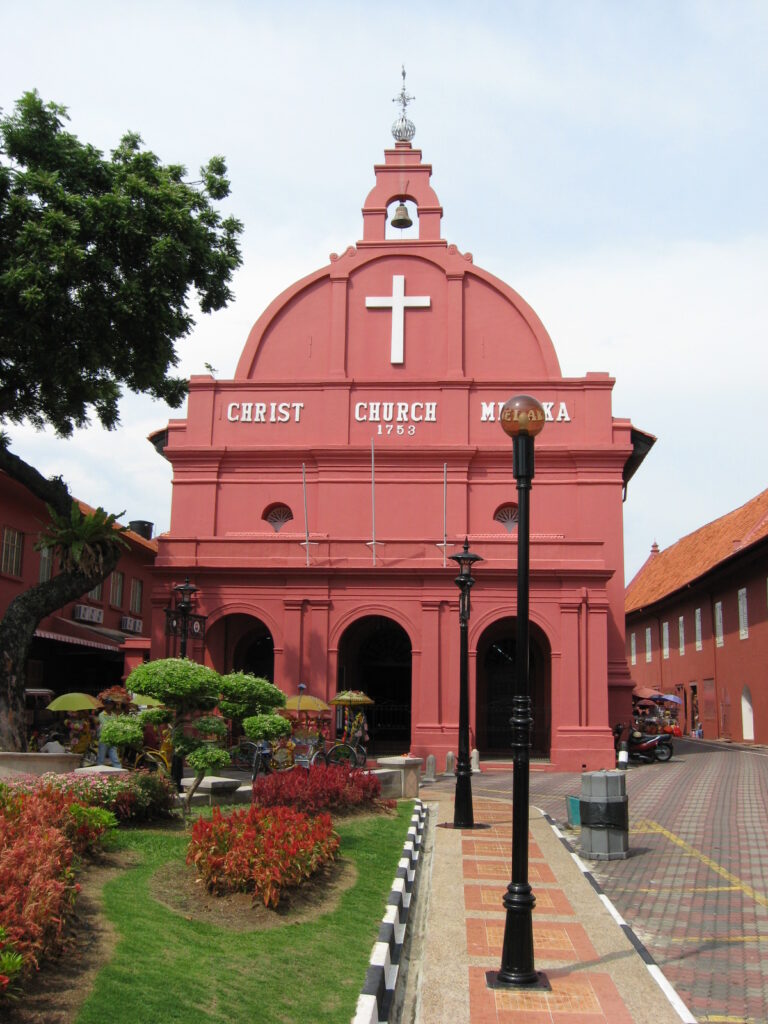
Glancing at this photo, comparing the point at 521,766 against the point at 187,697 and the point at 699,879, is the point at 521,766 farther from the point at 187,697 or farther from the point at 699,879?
the point at 187,697

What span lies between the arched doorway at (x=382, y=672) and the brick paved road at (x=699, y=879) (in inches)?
213

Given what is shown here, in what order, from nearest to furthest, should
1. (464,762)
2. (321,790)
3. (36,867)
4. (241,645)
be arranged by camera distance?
(36,867) → (321,790) → (464,762) → (241,645)

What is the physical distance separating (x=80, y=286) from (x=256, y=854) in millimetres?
11636

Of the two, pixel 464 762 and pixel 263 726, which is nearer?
pixel 263 726

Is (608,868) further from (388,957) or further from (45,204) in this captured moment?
(45,204)

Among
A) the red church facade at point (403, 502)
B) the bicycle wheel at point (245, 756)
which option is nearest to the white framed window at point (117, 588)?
the red church facade at point (403, 502)

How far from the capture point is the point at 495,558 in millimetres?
25625

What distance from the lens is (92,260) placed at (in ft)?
55.3

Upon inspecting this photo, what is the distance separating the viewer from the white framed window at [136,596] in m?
35.1

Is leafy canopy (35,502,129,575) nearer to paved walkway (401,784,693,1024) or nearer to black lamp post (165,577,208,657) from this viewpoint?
black lamp post (165,577,208,657)

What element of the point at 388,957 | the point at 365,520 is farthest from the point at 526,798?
the point at 365,520

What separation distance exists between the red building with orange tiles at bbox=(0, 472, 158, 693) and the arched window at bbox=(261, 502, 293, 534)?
12.4 ft

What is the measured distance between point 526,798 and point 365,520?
20.5 metres

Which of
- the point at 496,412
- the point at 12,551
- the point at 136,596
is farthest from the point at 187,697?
the point at 136,596
